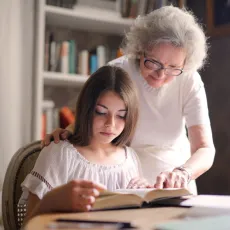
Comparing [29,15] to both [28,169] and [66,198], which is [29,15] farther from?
[66,198]

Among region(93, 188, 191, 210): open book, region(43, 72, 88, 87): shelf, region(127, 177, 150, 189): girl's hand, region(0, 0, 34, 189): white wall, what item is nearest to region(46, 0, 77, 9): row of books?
region(0, 0, 34, 189): white wall

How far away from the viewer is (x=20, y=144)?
269cm

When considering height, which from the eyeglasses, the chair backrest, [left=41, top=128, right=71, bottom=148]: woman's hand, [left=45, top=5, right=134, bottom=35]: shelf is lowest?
the chair backrest

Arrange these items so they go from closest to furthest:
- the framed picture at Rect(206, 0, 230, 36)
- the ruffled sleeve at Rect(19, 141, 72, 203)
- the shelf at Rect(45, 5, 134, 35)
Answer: the ruffled sleeve at Rect(19, 141, 72, 203) < the shelf at Rect(45, 5, 134, 35) < the framed picture at Rect(206, 0, 230, 36)

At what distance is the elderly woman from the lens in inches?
67.9

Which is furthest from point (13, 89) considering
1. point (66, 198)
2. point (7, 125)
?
point (66, 198)

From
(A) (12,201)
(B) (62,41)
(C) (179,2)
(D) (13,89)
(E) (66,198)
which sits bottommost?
(A) (12,201)

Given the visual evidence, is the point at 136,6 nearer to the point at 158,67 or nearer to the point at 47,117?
the point at 47,117

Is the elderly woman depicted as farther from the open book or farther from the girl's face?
the open book

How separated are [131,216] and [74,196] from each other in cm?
13

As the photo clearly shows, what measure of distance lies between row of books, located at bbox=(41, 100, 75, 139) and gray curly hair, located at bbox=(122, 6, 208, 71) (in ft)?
3.84

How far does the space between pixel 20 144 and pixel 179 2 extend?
1.51 metres

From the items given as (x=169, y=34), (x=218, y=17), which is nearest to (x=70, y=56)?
(x=218, y=17)

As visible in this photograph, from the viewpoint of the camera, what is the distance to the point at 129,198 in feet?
3.44
